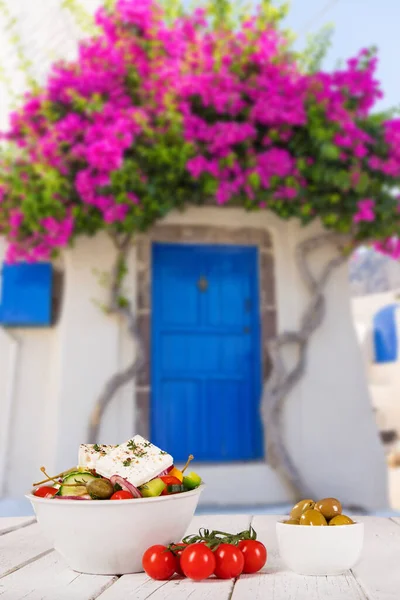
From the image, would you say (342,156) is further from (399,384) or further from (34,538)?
(399,384)

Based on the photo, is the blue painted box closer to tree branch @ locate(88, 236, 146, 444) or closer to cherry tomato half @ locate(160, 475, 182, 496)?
tree branch @ locate(88, 236, 146, 444)

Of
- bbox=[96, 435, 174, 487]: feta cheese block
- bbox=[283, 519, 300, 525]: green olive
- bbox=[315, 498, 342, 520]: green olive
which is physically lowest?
bbox=[283, 519, 300, 525]: green olive

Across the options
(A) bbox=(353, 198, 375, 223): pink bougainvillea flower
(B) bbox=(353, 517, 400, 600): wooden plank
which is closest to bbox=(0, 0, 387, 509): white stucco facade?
(A) bbox=(353, 198, 375, 223): pink bougainvillea flower

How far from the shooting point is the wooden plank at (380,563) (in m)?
0.94

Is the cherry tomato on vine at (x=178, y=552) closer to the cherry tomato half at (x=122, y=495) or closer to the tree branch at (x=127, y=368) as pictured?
the cherry tomato half at (x=122, y=495)

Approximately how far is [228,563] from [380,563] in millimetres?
309

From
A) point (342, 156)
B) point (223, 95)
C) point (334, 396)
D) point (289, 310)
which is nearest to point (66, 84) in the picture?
point (223, 95)

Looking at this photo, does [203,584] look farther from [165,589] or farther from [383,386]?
[383,386]

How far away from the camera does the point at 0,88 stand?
5.86 metres

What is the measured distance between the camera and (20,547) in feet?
4.43

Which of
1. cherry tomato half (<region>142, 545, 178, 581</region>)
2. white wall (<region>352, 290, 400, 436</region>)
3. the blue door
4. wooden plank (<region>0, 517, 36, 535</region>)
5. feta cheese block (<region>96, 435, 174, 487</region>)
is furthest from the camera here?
white wall (<region>352, 290, 400, 436</region>)

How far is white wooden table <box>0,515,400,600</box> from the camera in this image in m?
0.91

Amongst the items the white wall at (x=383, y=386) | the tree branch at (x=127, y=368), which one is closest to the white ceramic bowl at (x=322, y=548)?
the tree branch at (x=127, y=368)

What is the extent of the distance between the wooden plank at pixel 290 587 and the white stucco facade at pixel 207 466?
149 inches
